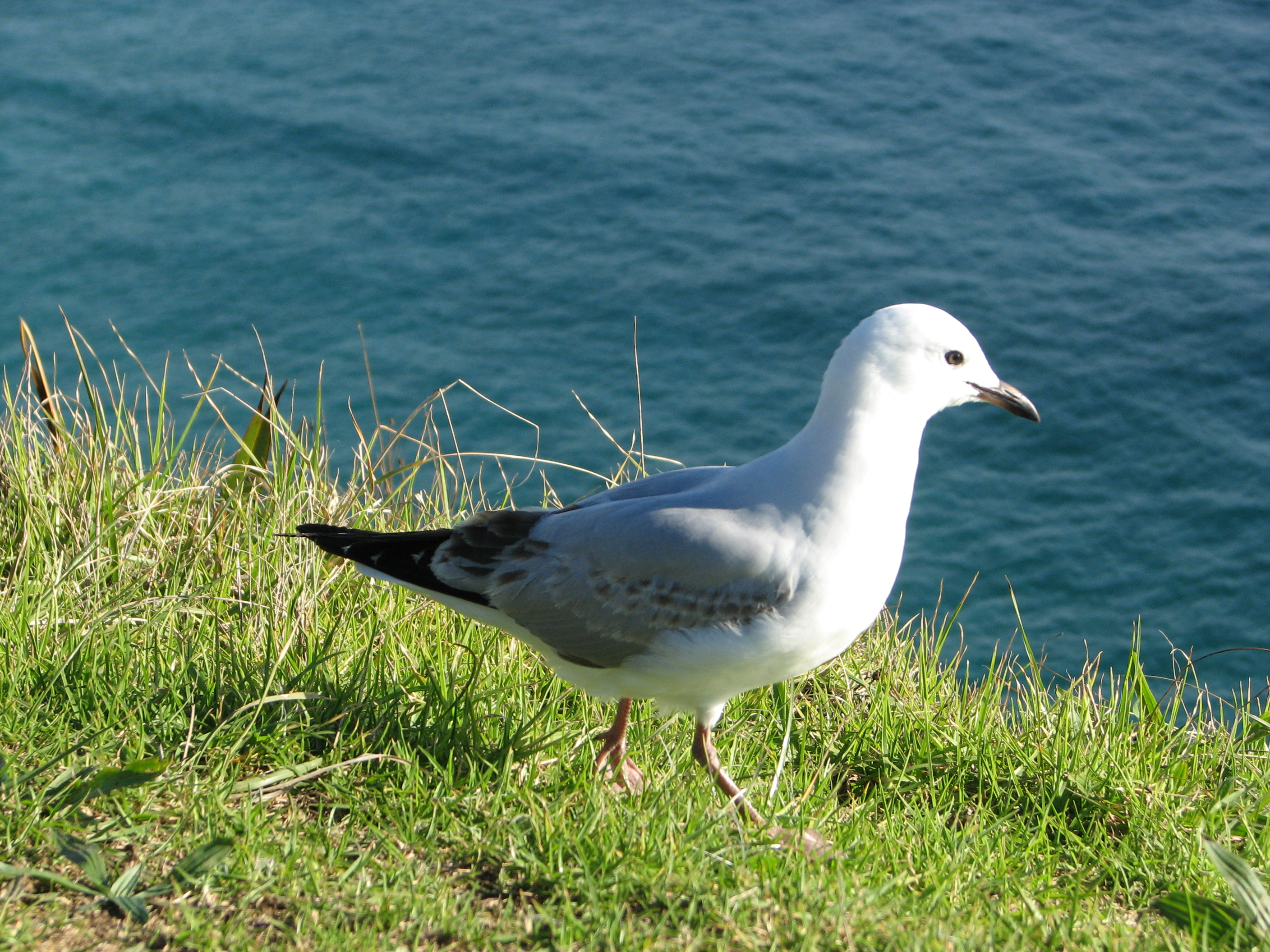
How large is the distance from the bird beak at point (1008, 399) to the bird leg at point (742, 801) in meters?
1.25

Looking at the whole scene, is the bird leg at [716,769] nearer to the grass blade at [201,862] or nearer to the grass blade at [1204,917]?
the grass blade at [1204,917]

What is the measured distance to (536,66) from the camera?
663 inches

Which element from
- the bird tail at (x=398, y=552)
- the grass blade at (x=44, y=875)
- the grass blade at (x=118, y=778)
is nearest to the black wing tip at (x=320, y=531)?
the bird tail at (x=398, y=552)

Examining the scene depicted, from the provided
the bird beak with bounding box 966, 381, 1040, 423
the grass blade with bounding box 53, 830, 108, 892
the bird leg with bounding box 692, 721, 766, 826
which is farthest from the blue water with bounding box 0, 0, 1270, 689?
the grass blade with bounding box 53, 830, 108, 892

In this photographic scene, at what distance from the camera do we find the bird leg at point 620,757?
3410 millimetres

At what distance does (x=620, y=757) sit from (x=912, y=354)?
140 centimetres

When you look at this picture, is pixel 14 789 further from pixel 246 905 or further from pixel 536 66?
pixel 536 66

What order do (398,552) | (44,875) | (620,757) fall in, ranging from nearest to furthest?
(44,875)
(620,757)
(398,552)

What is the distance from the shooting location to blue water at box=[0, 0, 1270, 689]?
1111 centimetres

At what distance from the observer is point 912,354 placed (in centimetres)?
332

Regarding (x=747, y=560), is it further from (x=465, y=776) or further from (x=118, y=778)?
(x=118, y=778)

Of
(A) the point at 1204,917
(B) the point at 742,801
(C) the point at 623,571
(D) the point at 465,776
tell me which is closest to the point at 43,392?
(D) the point at 465,776

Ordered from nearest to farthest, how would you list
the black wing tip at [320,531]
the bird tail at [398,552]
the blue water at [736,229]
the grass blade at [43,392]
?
the bird tail at [398,552], the black wing tip at [320,531], the grass blade at [43,392], the blue water at [736,229]

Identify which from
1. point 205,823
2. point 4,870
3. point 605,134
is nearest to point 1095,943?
point 205,823
